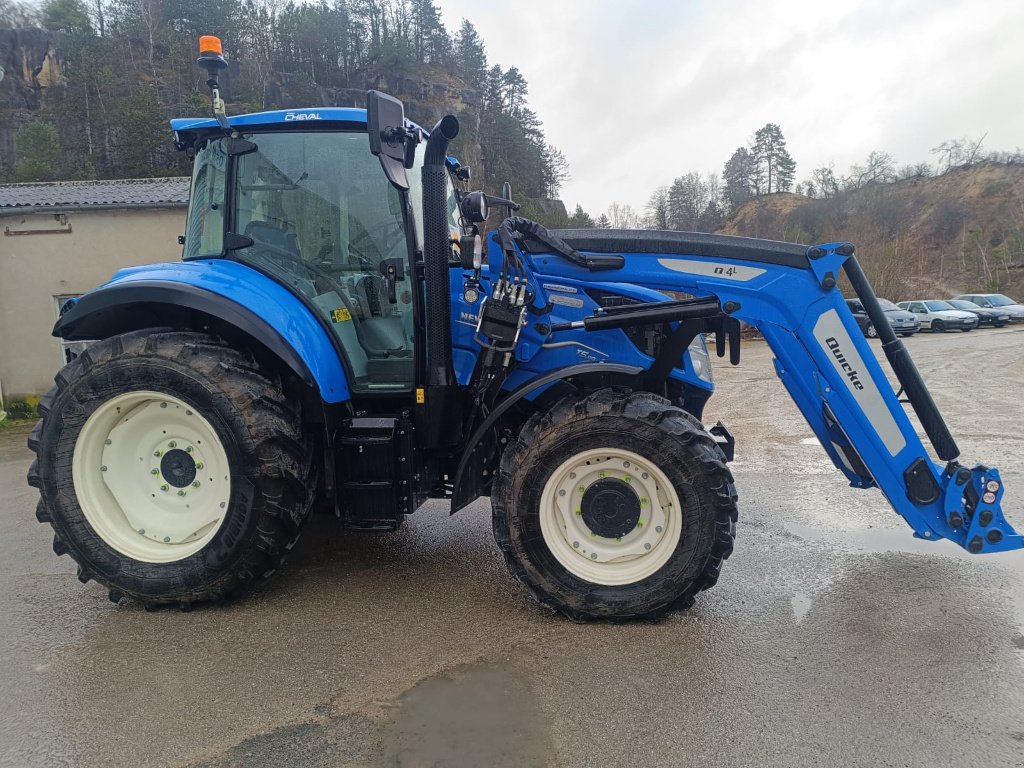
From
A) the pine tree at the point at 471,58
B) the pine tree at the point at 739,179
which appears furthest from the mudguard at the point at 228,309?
the pine tree at the point at 739,179

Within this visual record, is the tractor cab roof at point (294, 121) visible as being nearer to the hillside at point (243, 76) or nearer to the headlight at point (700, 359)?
the headlight at point (700, 359)

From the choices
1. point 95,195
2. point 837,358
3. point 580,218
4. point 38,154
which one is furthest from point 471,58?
point 837,358

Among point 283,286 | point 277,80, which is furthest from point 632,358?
point 277,80

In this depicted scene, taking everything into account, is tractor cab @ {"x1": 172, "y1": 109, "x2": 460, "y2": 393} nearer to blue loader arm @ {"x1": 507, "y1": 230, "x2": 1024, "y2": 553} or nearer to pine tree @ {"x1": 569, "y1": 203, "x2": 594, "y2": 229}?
blue loader arm @ {"x1": 507, "y1": 230, "x2": 1024, "y2": 553}

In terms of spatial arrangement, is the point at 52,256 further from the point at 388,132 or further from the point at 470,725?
the point at 470,725

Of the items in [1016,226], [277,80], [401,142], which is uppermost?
[277,80]

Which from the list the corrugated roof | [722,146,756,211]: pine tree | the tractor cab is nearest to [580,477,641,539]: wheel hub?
the tractor cab

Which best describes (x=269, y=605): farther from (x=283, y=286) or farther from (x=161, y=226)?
(x=161, y=226)

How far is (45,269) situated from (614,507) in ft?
45.5

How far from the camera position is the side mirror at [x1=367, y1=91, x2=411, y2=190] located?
2938 mm

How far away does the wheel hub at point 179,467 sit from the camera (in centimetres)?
345

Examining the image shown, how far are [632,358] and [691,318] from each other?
1.22 feet

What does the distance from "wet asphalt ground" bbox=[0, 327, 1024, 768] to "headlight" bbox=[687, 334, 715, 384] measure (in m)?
1.14

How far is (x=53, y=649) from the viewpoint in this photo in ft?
9.96
